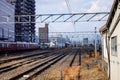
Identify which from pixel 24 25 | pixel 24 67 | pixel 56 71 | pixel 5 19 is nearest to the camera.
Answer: pixel 56 71

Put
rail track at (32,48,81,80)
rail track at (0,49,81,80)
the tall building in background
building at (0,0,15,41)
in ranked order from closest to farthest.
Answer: rail track at (32,48,81,80), rail track at (0,49,81,80), building at (0,0,15,41), the tall building in background

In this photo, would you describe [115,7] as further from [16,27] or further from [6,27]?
[16,27]

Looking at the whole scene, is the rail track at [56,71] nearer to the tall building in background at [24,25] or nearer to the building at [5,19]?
the building at [5,19]

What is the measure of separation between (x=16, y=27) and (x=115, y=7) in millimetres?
147768

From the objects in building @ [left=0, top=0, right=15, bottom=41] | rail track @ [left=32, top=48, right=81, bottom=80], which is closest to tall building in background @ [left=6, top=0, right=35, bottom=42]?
building @ [left=0, top=0, right=15, bottom=41]

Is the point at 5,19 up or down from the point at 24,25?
Result: down

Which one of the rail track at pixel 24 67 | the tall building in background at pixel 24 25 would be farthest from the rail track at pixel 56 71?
the tall building in background at pixel 24 25

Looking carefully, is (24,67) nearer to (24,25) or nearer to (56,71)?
(56,71)

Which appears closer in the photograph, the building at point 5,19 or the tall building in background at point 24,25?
the building at point 5,19

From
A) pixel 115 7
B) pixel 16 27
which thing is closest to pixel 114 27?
pixel 115 7

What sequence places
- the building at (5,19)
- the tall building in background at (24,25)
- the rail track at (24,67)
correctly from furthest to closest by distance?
1. the tall building in background at (24,25)
2. the building at (5,19)
3. the rail track at (24,67)

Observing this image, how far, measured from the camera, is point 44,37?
17350 cm

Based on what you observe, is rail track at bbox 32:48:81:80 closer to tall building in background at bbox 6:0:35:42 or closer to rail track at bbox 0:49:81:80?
rail track at bbox 0:49:81:80

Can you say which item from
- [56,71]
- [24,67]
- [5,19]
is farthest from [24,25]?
[56,71]
